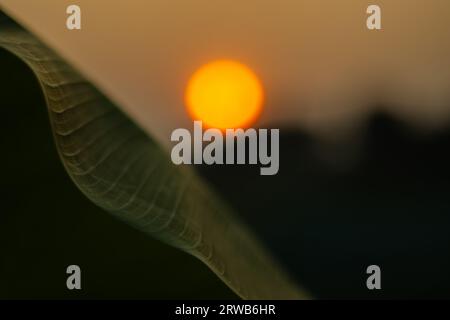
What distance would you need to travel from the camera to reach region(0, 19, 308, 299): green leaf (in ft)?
5.10

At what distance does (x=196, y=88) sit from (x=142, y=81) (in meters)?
0.17

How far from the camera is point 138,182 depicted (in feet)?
5.18

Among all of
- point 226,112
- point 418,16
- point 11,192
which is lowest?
point 11,192

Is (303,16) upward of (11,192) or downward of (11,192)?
upward

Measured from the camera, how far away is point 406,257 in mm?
1574

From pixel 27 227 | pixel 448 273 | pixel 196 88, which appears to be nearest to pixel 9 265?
pixel 27 227

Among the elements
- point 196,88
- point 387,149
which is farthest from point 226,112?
point 387,149

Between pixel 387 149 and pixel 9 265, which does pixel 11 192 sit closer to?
pixel 9 265

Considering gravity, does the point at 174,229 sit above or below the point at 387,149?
below

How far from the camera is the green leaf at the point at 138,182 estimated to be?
155 centimetres
